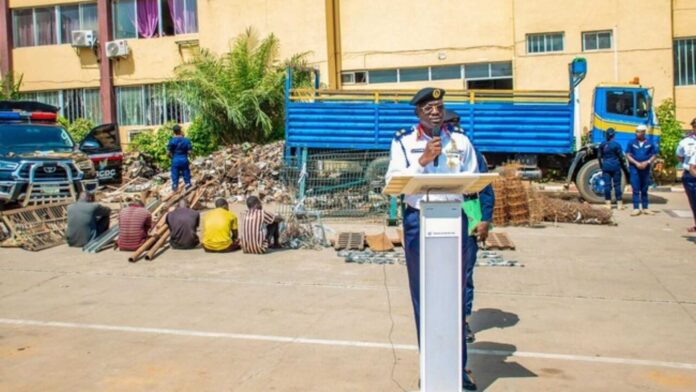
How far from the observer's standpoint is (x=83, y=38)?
2397cm

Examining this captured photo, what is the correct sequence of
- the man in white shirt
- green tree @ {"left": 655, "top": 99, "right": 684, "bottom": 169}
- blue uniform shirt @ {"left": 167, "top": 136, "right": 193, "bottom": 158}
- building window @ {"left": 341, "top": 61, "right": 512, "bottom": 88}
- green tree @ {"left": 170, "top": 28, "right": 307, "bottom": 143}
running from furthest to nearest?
building window @ {"left": 341, "top": 61, "right": 512, "bottom": 88} < green tree @ {"left": 170, "top": 28, "right": 307, "bottom": 143} < green tree @ {"left": 655, "top": 99, "right": 684, "bottom": 169} < blue uniform shirt @ {"left": 167, "top": 136, "right": 193, "bottom": 158} < the man in white shirt

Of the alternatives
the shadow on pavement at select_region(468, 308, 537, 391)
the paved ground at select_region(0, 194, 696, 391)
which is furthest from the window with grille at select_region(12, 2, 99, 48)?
the shadow on pavement at select_region(468, 308, 537, 391)

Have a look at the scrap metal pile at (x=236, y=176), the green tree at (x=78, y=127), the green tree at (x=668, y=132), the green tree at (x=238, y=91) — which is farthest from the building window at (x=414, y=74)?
the green tree at (x=78, y=127)

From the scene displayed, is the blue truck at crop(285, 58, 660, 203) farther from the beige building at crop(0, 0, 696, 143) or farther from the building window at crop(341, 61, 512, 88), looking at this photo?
the building window at crop(341, 61, 512, 88)

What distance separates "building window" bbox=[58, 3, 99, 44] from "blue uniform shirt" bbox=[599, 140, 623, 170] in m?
17.4

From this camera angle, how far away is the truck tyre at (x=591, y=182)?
15.8 metres

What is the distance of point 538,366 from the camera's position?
5.61m

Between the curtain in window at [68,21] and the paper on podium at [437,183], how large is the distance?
23260mm

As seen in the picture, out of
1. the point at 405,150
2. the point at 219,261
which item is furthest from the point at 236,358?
the point at 219,261

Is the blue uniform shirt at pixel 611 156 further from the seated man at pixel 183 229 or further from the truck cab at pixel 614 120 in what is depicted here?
the seated man at pixel 183 229

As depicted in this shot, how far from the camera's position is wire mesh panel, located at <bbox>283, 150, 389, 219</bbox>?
13.6 metres

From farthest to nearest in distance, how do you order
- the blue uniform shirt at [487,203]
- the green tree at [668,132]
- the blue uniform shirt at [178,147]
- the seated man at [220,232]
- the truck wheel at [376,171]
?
1. the green tree at [668,132]
2. the blue uniform shirt at [178,147]
3. the truck wheel at [376,171]
4. the seated man at [220,232]
5. the blue uniform shirt at [487,203]

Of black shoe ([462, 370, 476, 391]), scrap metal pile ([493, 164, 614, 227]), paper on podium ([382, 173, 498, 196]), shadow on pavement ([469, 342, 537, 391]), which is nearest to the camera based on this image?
paper on podium ([382, 173, 498, 196])

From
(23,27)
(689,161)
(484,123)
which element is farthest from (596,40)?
(23,27)
